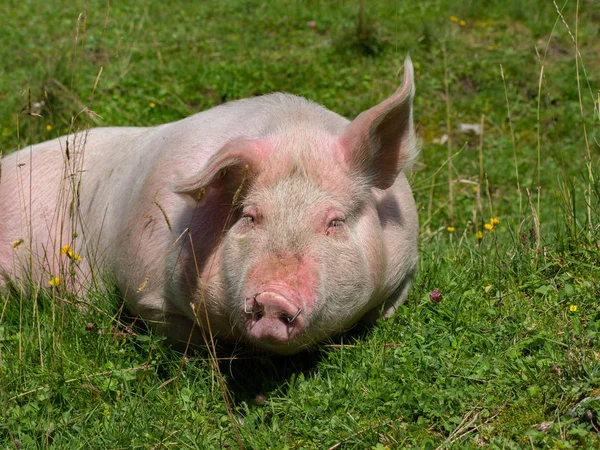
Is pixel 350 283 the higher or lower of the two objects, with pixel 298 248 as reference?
lower

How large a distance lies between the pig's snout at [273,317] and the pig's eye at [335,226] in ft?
1.81

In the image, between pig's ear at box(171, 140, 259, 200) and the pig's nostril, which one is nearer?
the pig's nostril

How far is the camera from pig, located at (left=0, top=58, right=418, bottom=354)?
382cm

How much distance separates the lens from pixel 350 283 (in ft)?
13.4

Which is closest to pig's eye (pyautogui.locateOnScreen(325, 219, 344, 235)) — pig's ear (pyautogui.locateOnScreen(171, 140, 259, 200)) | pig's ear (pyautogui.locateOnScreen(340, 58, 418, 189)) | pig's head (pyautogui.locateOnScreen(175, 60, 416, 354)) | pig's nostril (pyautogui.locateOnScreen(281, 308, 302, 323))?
pig's head (pyautogui.locateOnScreen(175, 60, 416, 354))

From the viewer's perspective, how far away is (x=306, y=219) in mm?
3922

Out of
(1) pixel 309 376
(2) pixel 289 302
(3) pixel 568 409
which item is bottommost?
(1) pixel 309 376

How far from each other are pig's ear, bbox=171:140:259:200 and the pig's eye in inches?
17.9

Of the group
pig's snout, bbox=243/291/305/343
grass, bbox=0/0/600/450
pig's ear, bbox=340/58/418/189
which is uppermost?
pig's ear, bbox=340/58/418/189

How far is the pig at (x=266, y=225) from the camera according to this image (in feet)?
12.5

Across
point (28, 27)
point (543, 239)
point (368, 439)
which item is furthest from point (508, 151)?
point (28, 27)

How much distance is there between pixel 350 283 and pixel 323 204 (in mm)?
406

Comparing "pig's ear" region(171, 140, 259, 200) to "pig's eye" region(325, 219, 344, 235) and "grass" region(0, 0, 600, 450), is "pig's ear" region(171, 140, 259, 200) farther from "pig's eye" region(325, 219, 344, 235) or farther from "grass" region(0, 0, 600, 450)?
"grass" region(0, 0, 600, 450)

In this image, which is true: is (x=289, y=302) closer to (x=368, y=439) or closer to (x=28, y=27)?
(x=368, y=439)
